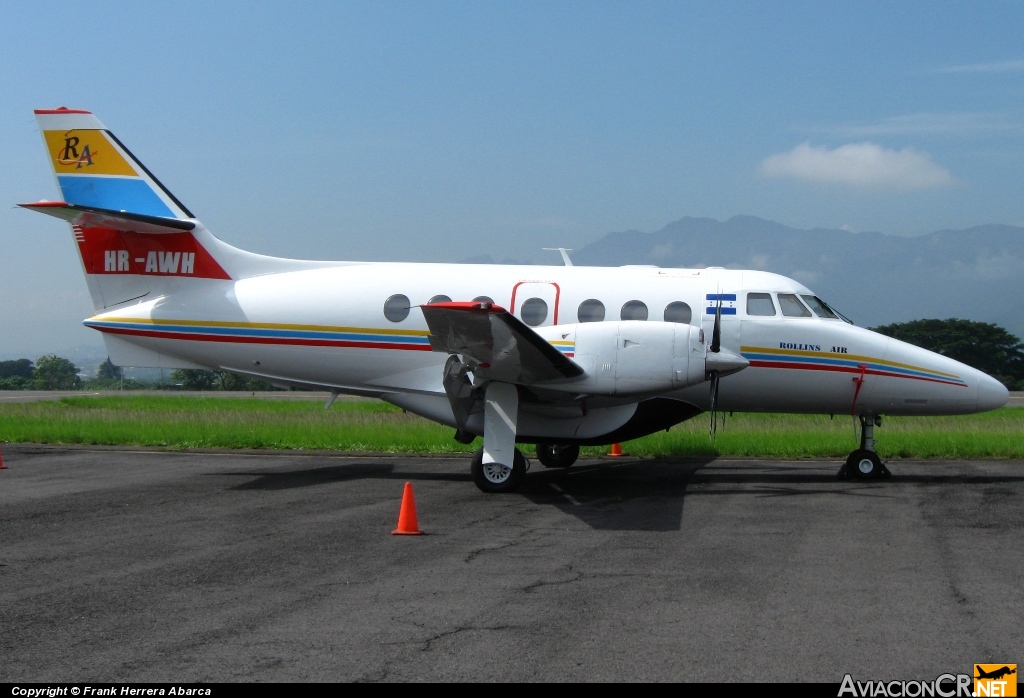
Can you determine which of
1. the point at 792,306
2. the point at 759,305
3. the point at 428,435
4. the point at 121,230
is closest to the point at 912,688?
the point at 759,305

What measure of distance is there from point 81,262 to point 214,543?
8.11 m

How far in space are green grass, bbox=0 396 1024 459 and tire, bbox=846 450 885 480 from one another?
352 centimetres

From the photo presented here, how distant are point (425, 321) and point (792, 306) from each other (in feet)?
19.5

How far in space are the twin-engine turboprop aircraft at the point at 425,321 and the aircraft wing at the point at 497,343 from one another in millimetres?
832

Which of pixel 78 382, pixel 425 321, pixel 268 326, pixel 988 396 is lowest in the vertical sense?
pixel 78 382

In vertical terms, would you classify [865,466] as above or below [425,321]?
below

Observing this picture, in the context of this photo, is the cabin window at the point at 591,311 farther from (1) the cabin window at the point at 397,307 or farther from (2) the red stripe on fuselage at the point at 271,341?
(1) the cabin window at the point at 397,307

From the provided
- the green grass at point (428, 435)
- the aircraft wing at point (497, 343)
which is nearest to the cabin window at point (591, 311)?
the aircraft wing at point (497, 343)

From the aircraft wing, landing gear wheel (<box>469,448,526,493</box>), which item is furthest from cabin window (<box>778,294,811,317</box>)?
landing gear wheel (<box>469,448,526,493</box>)

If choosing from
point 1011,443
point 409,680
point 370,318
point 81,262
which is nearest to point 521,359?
point 370,318

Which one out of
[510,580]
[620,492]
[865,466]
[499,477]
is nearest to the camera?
[510,580]

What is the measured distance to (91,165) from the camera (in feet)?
51.2

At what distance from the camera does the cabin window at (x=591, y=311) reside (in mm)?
14648

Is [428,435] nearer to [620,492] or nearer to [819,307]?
[620,492]
